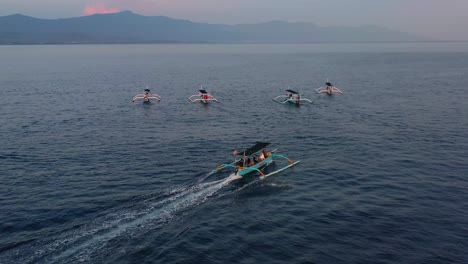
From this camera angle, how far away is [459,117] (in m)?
85.3

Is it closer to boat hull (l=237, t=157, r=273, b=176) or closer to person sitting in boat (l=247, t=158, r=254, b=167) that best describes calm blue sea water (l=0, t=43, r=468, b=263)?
boat hull (l=237, t=157, r=273, b=176)

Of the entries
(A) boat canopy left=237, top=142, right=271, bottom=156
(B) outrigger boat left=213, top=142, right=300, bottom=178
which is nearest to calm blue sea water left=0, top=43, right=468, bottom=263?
(B) outrigger boat left=213, top=142, right=300, bottom=178

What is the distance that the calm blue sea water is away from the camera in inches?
1375

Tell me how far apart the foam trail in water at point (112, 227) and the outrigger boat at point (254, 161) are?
4.92 m

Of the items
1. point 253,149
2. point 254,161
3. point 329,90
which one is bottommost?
point 254,161

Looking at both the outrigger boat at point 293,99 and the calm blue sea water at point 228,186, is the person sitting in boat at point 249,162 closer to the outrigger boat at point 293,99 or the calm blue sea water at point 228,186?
the calm blue sea water at point 228,186

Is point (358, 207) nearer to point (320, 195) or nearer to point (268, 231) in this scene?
point (320, 195)

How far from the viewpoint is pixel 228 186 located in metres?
48.7

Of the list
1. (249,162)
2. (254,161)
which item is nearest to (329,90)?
(254,161)

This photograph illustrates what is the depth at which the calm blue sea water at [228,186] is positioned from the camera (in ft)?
115

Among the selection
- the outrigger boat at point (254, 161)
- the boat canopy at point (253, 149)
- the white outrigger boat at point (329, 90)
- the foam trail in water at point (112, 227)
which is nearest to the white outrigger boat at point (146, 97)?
the white outrigger boat at point (329, 90)

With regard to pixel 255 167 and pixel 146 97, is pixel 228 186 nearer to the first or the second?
pixel 255 167

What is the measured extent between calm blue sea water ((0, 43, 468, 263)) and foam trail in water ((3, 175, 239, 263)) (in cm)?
16

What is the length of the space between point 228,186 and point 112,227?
1608 cm
